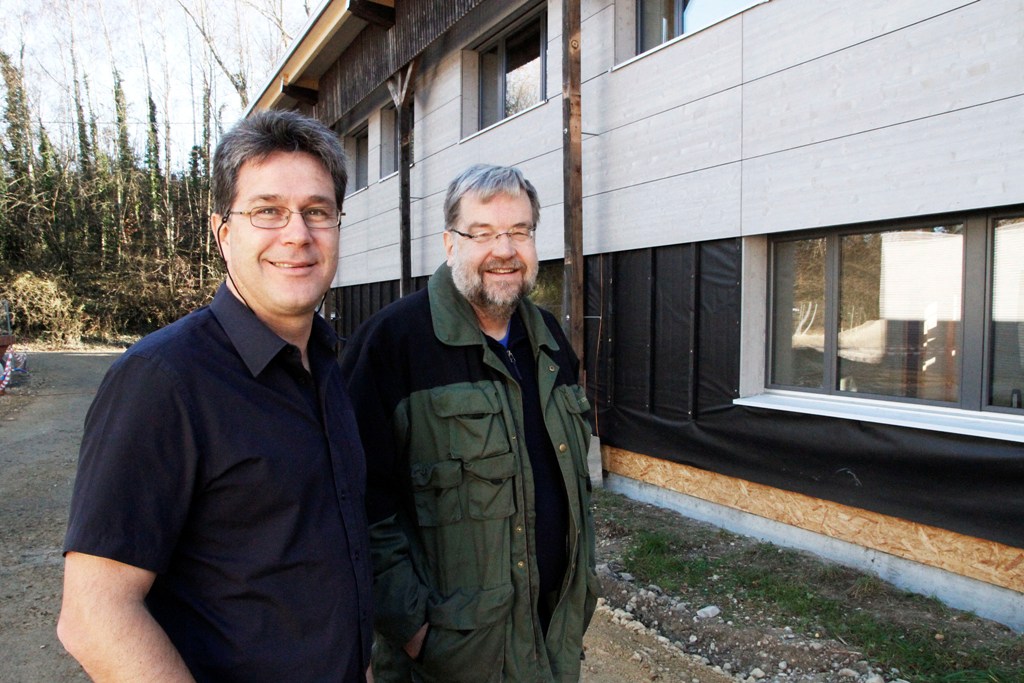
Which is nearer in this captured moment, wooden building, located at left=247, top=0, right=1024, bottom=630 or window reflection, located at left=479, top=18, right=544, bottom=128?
wooden building, located at left=247, top=0, right=1024, bottom=630

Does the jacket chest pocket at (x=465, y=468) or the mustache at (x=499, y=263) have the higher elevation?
the mustache at (x=499, y=263)

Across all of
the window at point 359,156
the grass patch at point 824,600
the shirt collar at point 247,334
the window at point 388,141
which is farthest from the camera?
the window at point 359,156

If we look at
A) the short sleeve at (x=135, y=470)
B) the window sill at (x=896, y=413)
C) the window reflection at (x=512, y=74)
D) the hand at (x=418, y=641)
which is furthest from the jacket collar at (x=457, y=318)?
the window reflection at (x=512, y=74)

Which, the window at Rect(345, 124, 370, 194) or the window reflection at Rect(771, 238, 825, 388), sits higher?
the window at Rect(345, 124, 370, 194)

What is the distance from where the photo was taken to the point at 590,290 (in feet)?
23.9

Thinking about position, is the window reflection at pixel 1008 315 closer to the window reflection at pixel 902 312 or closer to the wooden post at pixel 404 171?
the window reflection at pixel 902 312

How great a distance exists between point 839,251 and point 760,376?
1205 millimetres

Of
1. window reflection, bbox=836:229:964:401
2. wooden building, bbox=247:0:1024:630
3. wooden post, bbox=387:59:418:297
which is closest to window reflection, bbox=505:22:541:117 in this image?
wooden building, bbox=247:0:1024:630

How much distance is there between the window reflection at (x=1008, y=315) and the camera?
415 centimetres

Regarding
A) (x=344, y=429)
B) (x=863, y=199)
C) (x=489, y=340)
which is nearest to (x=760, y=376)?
(x=863, y=199)

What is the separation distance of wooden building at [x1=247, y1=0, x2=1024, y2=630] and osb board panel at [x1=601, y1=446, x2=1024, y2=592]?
0.01 meters

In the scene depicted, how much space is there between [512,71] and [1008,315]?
22.6ft

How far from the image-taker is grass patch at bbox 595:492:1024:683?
352 centimetres

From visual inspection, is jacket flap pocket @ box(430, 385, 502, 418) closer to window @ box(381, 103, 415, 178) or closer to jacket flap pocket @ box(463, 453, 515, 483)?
jacket flap pocket @ box(463, 453, 515, 483)
